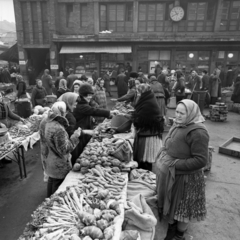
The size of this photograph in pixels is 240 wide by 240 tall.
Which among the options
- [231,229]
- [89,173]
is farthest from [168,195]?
[231,229]

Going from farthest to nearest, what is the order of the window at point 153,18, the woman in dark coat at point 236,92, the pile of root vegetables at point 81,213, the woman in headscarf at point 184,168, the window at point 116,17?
the window at point 116,17
the window at point 153,18
the woman in dark coat at point 236,92
the woman in headscarf at point 184,168
the pile of root vegetables at point 81,213

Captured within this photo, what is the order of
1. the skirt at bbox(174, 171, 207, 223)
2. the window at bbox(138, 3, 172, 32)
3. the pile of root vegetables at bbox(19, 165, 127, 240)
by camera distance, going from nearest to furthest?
the pile of root vegetables at bbox(19, 165, 127, 240) → the skirt at bbox(174, 171, 207, 223) → the window at bbox(138, 3, 172, 32)

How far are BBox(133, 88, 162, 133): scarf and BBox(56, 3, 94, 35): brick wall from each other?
15.8m

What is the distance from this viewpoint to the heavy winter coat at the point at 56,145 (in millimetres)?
3016

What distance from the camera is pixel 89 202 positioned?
2.55 m

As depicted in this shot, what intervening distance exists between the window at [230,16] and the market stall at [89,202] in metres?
17.7

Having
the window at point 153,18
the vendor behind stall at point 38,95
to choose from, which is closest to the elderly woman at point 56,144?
the vendor behind stall at point 38,95

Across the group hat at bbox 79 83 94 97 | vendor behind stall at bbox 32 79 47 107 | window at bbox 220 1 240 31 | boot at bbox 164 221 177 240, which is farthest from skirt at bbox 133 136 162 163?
window at bbox 220 1 240 31

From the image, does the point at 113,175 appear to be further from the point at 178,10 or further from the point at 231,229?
the point at 178,10

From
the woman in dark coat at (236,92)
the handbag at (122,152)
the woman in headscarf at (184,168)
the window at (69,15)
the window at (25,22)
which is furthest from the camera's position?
the window at (69,15)

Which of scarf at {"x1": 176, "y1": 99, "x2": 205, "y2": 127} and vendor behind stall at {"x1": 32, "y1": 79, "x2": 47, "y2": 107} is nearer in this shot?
scarf at {"x1": 176, "y1": 99, "x2": 205, "y2": 127}

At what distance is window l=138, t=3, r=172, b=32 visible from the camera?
17578mm

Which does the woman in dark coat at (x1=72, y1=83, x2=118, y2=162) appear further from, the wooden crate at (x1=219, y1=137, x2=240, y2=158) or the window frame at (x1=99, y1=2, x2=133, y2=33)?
the window frame at (x1=99, y1=2, x2=133, y2=33)

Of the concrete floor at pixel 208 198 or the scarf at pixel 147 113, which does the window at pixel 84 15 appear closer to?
the concrete floor at pixel 208 198
